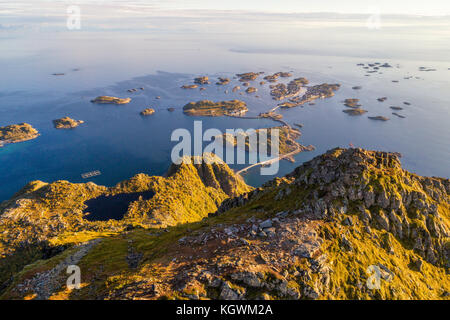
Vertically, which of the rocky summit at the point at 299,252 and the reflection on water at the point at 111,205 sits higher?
the rocky summit at the point at 299,252

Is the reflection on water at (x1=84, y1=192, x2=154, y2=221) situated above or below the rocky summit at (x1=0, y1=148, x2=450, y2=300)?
below

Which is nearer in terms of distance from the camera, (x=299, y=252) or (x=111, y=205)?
(x=299, y=252)

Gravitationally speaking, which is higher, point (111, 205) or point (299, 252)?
point (299, 252)

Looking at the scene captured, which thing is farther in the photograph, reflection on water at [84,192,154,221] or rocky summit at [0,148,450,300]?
reflection on water at [84,192,154,221]

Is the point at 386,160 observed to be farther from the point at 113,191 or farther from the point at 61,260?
the point at 113,191

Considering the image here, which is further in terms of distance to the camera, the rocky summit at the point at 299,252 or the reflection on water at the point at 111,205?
the reflection on water at the point at 111,205

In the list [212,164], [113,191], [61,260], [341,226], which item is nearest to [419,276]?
[341,226]
